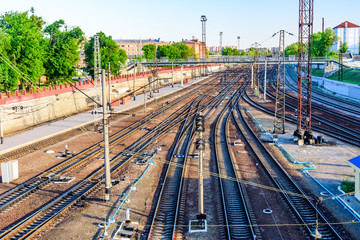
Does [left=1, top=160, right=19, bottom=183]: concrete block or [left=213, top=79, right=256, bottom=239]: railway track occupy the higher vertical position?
[left=1, top=160, right=19, bottom=183]: concrete block

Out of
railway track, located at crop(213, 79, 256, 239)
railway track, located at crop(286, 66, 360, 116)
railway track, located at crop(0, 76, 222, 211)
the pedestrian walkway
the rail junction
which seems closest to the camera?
railway track, located at crop(213, 79, 256, 239)

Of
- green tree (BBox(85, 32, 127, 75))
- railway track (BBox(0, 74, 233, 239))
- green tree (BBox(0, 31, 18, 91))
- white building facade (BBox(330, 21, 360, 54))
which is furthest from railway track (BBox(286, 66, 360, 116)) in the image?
white building facade (BBox(330, 21, 360, 54))

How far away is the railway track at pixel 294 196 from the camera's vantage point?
49.1 ft

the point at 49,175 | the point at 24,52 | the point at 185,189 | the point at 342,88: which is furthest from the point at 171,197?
the point at 342,88

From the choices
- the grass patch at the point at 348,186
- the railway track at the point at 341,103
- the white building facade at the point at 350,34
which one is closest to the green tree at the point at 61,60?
the railway track at the point at 341,103

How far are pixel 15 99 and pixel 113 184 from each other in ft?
78.4

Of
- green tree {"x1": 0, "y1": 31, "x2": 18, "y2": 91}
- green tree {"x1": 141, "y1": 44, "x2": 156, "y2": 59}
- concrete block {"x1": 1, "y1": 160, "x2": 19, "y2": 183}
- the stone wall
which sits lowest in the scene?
concrete block {"x1": 1, "y1": 160, "x2": 19, "y2": 183}

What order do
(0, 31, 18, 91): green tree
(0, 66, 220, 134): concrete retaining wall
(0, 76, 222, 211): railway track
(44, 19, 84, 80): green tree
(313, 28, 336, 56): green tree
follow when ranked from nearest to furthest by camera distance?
(0, 76, 222, 211): railway track → (0, 66, 220, 134): concrete retaining wall → (0, 31, 18, 91): green tree → (44, 19, 84, 80): green tree → (313, 28, 336, 56): green tree

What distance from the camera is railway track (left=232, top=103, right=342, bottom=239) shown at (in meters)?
15.0

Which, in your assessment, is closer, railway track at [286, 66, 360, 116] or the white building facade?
railway track at [286, 66, 360, 116]

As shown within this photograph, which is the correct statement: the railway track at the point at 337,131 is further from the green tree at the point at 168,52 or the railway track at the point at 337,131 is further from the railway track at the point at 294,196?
the green tree at the point at 168,52

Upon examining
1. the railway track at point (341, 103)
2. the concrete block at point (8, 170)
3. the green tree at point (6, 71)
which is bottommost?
the concrete block at point (8, 170)

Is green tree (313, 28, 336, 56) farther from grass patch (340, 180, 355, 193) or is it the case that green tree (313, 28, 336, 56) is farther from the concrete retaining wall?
grass patch (340, 180, 355, 193)

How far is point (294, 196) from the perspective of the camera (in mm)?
18562
